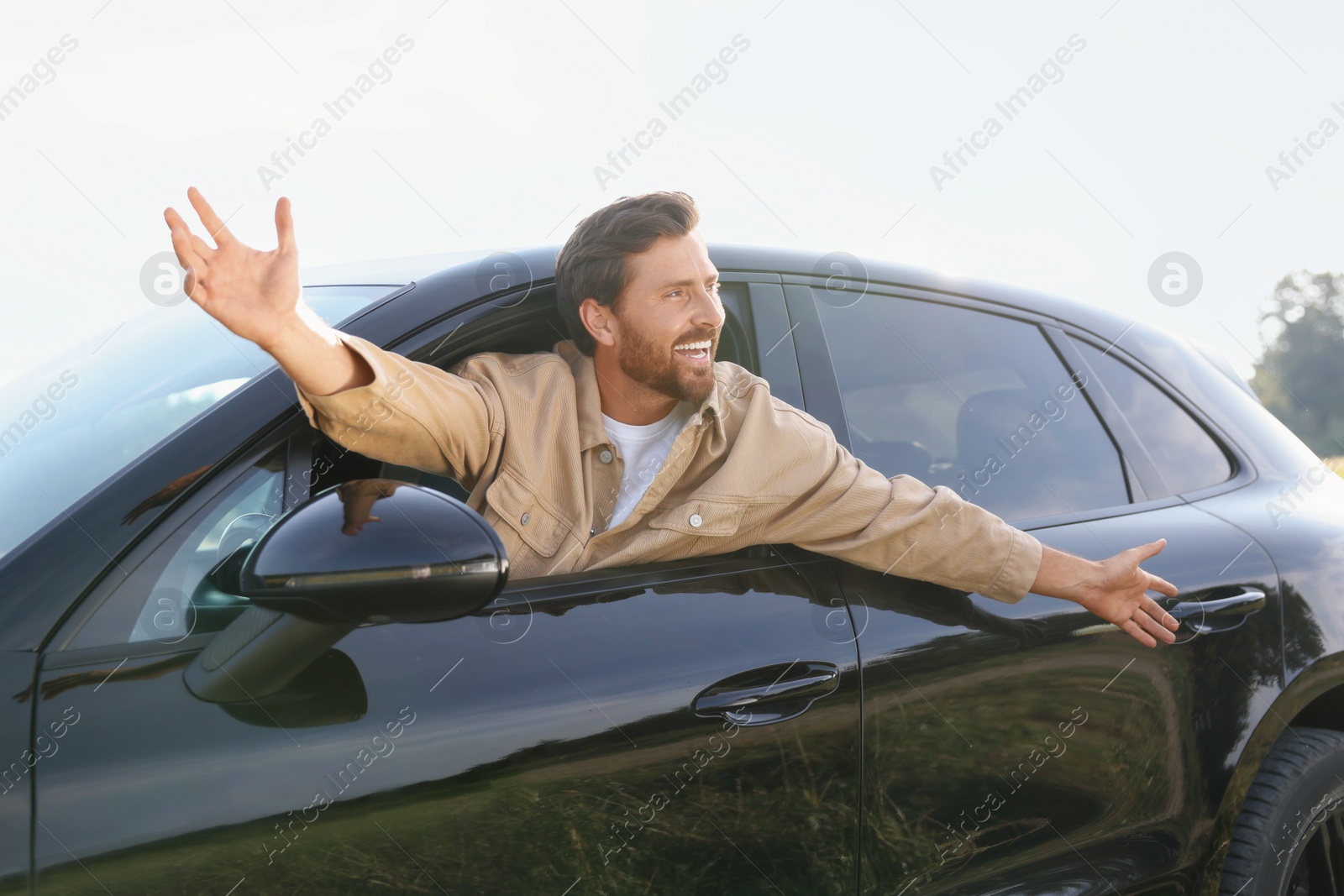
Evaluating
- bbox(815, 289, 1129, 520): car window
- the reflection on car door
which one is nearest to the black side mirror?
the reflection on car door

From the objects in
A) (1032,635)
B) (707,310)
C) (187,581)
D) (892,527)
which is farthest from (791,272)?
(187,581)

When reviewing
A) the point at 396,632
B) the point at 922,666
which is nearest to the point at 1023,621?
the point at 922,666

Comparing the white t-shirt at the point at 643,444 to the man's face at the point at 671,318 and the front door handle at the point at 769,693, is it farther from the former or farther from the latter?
the front door handle at the point at 769,693

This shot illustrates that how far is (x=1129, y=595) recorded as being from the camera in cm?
219

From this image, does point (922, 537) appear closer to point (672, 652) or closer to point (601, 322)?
point (672, 652)

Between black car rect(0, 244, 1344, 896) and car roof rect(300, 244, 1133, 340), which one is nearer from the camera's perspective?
black car rect(0, 244, 1344, 896)

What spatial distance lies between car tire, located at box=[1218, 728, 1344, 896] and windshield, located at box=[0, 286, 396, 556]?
216 centimetres

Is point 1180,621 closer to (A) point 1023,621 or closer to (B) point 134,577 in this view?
(A) point 1023,621

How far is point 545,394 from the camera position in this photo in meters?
2.15

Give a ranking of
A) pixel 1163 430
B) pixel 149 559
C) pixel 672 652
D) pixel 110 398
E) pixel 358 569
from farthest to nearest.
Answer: pixel 1163 430 < pixel 110 398 < pixel 672 652 < pixel 149 559 < pixel 358 569

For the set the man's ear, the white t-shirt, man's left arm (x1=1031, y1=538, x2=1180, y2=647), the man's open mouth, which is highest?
man's left arm (x1=1031, y1=538, x2=1180, y2=647)

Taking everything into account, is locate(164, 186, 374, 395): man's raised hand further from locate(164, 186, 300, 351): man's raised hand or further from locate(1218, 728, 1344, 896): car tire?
locate(1218, 728, 1344, 896): car tire

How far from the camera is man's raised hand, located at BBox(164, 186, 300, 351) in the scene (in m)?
1.63

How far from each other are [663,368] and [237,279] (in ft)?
2.91
